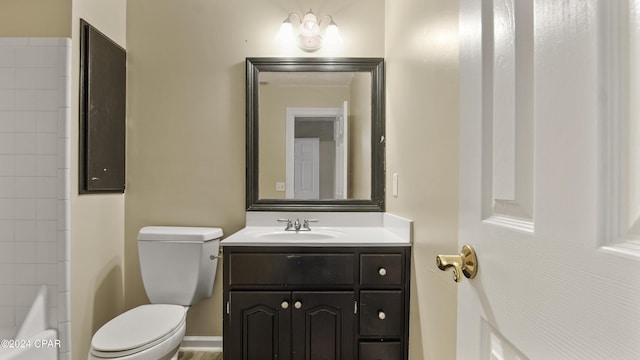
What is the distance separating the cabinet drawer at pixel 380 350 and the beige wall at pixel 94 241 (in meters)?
1.51

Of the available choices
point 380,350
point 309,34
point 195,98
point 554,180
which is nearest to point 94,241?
point 195,98

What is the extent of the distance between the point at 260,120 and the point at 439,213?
4.40 ft

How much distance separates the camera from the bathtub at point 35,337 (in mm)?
1437

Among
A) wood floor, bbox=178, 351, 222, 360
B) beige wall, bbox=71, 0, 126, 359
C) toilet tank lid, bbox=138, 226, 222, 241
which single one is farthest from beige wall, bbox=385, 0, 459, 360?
beige wall, bbox=71, 0, 126, 359

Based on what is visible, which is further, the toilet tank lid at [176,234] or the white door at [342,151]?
the white door at [342,151]

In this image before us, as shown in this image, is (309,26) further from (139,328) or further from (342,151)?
(139,328)

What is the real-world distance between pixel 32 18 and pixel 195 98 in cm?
85

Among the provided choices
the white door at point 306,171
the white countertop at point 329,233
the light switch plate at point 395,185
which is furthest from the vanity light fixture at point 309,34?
the white countertop at point 329,233

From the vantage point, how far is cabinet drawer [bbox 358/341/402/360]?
60.5 inches

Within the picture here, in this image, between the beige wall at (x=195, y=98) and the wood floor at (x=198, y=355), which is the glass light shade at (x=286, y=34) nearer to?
the beige wall at (x=195, y=98)

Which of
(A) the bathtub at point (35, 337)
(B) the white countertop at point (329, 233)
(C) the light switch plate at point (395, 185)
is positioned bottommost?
(A) the bathtub at point (35, 337)

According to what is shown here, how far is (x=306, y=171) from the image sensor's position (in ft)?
6.89

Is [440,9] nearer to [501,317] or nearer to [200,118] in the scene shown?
[501,317]

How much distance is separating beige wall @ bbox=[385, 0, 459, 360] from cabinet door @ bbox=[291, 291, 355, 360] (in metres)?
0.31
